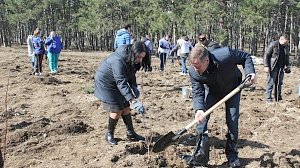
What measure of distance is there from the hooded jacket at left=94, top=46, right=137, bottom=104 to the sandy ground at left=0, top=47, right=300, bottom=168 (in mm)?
797

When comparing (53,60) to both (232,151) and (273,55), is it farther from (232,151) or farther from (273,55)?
(232,151)

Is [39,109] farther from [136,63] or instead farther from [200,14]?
[200,14]

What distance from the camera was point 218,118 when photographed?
8320 mm

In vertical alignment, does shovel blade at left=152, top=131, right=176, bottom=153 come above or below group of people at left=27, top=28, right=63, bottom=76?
below

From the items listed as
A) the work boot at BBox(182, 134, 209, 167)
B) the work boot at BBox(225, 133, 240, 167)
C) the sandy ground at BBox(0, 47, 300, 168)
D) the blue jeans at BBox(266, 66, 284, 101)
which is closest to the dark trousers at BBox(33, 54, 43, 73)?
the sandy ground at BBox(0, 47, 300, 168)

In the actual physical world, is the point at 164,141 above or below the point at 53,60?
below

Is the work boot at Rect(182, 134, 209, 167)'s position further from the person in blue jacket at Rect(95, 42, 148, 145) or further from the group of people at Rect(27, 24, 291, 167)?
the person in blue jacket at Rect(95, 42, 148, 145)

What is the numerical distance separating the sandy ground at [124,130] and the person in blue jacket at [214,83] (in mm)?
333

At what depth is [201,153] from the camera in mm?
5266

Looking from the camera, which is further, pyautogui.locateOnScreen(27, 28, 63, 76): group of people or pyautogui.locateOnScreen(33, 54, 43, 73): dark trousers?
pyautogui.locateOnScreen(33, 54, 43, 73): dark trousers

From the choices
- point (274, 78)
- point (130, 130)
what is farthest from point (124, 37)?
point (130, 130)

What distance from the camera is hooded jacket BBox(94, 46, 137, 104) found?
5.50m

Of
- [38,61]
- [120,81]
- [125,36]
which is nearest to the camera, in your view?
[120,81]

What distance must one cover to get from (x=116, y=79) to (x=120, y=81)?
2.9 inches
